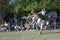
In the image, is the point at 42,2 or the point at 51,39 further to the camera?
the point at 42,2

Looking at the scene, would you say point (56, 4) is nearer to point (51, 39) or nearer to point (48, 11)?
point (48, 11)

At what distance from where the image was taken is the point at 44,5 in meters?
35.7

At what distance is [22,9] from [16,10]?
0.91 meters

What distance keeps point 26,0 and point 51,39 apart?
80.6 feet

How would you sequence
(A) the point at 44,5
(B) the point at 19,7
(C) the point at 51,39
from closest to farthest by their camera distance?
(C) the point at 51,39
(A) the point at 44,5
(B) the point at 19,7

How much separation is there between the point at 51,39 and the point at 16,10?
25.9 metres

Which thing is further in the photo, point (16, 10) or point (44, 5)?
point (16, 10)

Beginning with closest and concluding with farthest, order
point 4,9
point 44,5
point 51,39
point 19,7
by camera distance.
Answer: point 51,39, point 44,5, point 19,7, point 4,9

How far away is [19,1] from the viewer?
38844 millimetres

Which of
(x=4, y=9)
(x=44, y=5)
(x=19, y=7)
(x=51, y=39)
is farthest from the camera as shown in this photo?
(x=4, y=9)

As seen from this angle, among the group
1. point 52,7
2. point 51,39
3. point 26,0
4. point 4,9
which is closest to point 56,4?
point 52,7

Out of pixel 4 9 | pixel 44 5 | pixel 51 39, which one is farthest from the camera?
pixel 4 9

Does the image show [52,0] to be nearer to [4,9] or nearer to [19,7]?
[19,7]

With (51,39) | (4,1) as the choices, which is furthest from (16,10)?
(51,39)
